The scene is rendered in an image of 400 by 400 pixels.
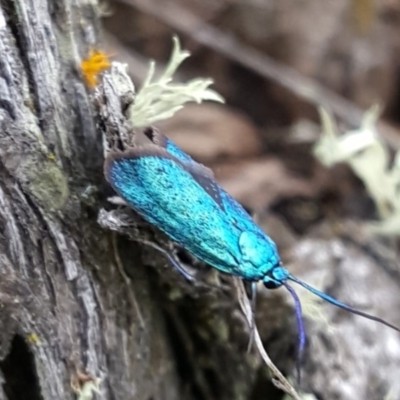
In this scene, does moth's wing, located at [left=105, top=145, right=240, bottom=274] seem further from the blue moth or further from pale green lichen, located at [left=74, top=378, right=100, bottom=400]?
pale green lichen, located at [left=74, top=378, right=100, bottom=400]

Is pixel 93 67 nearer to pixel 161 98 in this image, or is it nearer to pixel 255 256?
pixel 161 98

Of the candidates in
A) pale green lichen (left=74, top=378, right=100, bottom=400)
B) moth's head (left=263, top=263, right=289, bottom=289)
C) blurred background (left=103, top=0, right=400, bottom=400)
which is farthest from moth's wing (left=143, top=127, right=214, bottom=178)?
blurred background (left=103, top=0, right=400, bottom=400)

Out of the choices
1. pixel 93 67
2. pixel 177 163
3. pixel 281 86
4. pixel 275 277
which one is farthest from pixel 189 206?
pixel 281 86

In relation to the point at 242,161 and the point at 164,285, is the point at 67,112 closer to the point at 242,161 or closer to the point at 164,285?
the point at 164,285

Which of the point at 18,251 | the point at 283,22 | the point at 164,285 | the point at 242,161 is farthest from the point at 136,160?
the point at 283,22

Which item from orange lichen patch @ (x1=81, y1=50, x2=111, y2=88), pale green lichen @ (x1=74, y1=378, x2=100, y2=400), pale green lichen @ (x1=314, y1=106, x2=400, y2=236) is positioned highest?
pale green lichen @ (x1=314, y1=106, x2=400, y2=236)

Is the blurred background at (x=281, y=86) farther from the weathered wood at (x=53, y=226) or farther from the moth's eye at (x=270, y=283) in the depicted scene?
the weathered wood at (x=53, y=226)

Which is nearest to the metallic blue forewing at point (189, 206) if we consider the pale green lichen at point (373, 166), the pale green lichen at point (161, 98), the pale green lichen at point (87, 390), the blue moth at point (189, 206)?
the blue moth at point (189, 206)
